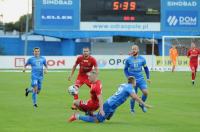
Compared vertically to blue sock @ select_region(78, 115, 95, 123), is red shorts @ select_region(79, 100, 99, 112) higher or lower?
higher

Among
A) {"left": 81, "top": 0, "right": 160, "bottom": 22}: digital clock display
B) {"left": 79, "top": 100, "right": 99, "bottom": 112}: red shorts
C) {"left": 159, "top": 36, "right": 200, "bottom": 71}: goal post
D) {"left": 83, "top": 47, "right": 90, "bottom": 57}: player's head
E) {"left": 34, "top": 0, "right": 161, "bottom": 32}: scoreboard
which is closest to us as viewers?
{"left": 79, "top": 100, "right": 99, "bottom": 112}: red shorts

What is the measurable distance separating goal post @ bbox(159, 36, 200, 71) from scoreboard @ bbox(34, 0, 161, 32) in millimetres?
3712

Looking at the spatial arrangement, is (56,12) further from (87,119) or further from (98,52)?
(87,119)

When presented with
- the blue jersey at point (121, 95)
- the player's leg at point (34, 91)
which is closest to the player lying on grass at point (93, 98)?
the blue jersey at point (121, 95)

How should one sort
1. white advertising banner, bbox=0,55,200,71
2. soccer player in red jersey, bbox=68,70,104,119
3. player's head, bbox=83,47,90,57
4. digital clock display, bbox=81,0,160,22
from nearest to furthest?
1. soccer player in red jersey, bbox=68,70,104,119
2. player's head, bbox=83,47,90,57
3. white advertising banner, bbox=0,55,200,71
4. digital clock display, bbox=81,0,160,22

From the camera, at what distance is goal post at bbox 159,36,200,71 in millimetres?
50969

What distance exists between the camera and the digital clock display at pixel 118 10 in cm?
5753

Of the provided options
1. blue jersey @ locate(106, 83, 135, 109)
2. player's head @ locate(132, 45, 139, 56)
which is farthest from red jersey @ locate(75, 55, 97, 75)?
blue jersey @ locate(106, 83, 135, 109)

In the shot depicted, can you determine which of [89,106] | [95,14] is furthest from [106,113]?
[95,14]

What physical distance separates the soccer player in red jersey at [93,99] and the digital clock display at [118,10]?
42.0 meters

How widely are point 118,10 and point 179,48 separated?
7.35m

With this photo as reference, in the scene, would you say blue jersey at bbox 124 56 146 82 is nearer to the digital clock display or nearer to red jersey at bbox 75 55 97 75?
red jersey at bbox 75 55 97 75

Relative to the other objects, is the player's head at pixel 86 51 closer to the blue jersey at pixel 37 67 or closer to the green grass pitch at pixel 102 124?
the green grass pitch at pixel 102 124

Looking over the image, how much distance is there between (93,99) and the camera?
15.7 metres
